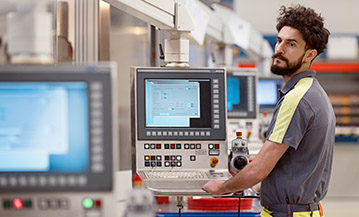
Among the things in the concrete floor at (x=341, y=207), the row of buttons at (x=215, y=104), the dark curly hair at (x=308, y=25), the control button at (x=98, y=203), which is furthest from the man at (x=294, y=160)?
the concrete floor at (x=341, y=207)

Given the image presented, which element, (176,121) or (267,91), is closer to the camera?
(176,121)

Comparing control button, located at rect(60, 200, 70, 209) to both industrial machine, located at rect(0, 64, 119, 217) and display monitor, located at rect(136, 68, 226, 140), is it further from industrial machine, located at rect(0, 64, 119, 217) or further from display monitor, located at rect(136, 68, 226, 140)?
display monitor, located at rect(136, 68, 226, 140)

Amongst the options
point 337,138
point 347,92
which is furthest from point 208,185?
point 347,92

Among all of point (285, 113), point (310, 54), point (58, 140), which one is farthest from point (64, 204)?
point (310, 54)

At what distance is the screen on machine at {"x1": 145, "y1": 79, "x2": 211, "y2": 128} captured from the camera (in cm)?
278

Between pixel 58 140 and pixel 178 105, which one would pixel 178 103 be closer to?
pixel 178 105

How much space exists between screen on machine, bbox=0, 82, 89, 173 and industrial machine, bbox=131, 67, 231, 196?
4.47 ft

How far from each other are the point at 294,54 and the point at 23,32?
5.45 feet

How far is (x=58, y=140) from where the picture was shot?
143 cm

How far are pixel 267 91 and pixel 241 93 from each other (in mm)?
1263

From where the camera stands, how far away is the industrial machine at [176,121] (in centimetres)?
278

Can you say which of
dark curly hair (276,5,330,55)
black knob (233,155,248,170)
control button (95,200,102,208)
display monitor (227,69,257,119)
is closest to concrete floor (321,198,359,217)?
display monitor (227,69,257,119)

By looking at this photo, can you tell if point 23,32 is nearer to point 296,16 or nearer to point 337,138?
point 296,16

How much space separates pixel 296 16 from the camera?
2736 millimetres
